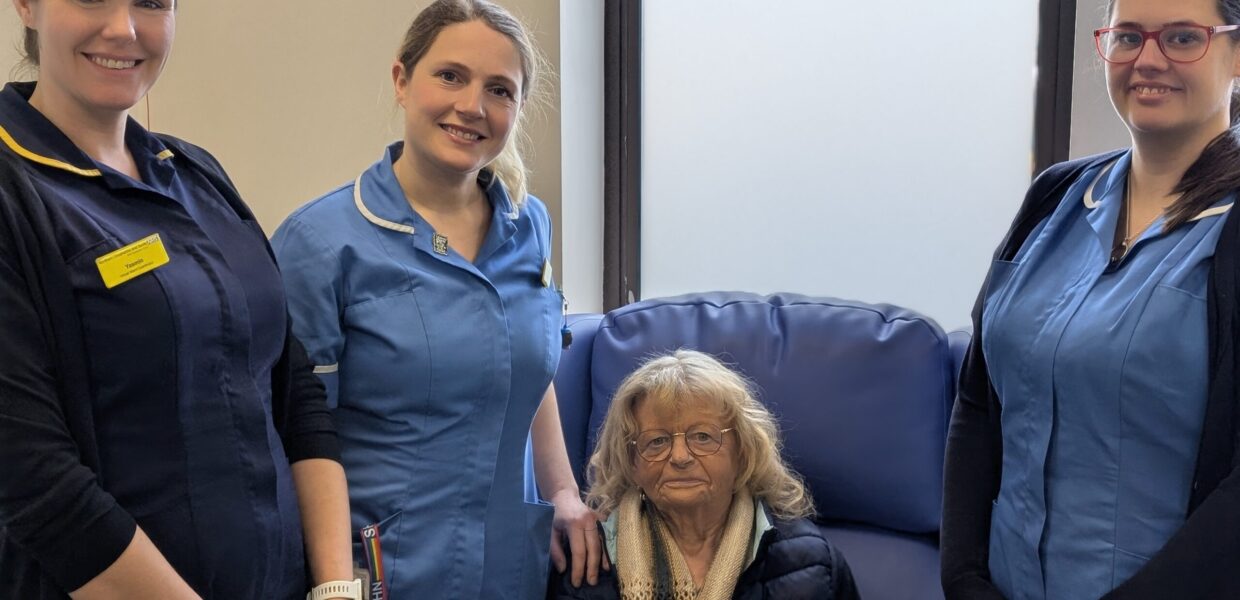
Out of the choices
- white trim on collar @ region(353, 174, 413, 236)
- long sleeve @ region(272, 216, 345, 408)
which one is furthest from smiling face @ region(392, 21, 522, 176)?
long sleeve @ region(272, 216, 345, 408)

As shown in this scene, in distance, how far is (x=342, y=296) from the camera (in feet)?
4.60

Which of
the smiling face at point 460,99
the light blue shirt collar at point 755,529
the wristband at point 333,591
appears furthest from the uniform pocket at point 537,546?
the smiling face at point 460,99

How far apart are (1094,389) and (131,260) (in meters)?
1.13

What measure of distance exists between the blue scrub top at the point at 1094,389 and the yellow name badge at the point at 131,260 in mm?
1075

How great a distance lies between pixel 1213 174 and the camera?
1.21 m

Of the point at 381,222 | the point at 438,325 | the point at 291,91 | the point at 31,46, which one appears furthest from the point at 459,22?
the point at 291,91

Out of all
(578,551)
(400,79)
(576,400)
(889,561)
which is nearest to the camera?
(400,79)

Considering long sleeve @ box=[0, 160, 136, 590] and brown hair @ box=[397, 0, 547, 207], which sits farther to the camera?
brown hair @ box=[397, 0, 547, 207]

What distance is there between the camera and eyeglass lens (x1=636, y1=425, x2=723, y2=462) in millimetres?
1676

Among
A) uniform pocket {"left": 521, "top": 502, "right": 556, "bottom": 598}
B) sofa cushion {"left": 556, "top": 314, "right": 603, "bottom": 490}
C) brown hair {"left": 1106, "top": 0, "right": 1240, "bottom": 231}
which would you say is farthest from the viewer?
sofa cushion {"left": 556, "top": 314, "right": 603, "bottom": 490}

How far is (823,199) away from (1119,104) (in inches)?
50.0

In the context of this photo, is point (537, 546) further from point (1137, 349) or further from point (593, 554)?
point (1137, 349)

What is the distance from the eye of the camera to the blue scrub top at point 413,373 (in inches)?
55.0

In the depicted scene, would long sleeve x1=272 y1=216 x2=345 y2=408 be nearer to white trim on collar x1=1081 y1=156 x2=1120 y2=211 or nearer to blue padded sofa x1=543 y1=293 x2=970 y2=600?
blue padded sofa x1=543 y1=293 x2=970 y2=600
